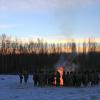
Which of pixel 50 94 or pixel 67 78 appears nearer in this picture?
pixel 50 94

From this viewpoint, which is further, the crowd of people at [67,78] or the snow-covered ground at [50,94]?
the crowd of people at [67,78]

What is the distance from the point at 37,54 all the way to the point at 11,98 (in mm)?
116790

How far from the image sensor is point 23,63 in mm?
132000

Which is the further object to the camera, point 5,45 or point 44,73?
point 5,45

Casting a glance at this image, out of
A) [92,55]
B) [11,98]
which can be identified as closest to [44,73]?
[11,98]

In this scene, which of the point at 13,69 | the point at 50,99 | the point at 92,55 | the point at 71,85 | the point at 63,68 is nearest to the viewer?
the point at 50,99

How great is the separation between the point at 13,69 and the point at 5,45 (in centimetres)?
2519

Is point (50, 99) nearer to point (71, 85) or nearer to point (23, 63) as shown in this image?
point (71, 85)

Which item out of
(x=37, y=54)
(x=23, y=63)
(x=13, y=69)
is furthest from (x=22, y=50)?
(x=13, y=69)

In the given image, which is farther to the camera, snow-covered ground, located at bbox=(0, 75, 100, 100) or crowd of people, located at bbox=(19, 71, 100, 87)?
crowd of people, located at bbox=(19, 71, 100, 87)

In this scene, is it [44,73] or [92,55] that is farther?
[92,55]

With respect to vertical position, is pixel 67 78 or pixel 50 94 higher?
pixel 67 78

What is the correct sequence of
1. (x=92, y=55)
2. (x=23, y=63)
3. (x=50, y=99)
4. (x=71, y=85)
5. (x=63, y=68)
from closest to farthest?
(x=50, y=99) → (x=71, y=85) → (x=63, y=68) → (x=23, y=63) → (x=92, y=55)

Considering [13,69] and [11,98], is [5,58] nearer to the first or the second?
[13,69]
